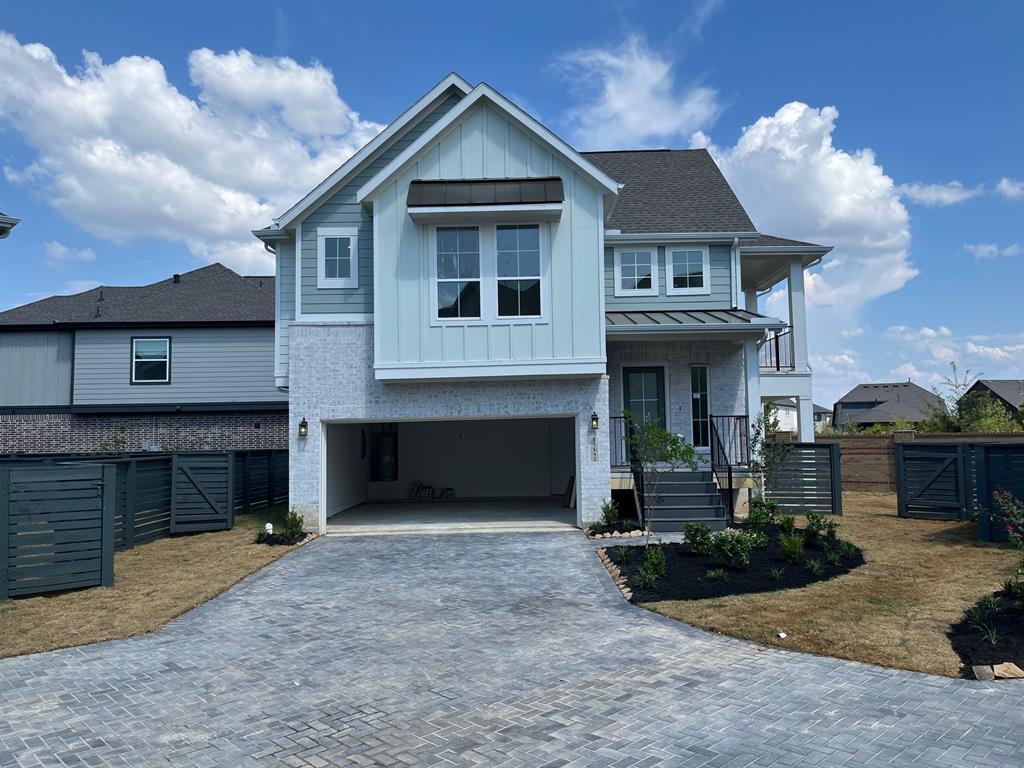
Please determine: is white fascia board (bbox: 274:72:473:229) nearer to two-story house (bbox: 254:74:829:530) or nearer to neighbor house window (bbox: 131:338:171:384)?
two-story house (bbox: 254:74:829:530)

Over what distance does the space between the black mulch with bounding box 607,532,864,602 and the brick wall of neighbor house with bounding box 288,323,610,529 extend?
3.82 meters

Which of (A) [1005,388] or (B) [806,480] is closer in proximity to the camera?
(B) [806,480]

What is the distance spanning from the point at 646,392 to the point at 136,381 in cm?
1724

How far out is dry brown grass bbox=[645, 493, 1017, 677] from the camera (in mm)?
6730

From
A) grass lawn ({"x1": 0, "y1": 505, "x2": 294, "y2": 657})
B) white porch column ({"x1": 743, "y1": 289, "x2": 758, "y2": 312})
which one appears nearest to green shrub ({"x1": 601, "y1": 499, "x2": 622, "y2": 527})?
grass lawn ({"x1": 0, "y1": 505, "x2": 294, "y2": 657})

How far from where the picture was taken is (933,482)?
49.4 feet

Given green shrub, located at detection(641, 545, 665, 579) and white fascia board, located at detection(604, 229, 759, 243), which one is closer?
green shrub, located at detection(641, 545, 665, 579)

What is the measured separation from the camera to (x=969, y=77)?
48.3 feet

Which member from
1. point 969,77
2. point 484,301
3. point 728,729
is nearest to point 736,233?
point 969,77

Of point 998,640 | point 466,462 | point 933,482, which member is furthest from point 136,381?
point 998,640

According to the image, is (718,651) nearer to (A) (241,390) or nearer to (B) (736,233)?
(B) (736,233)

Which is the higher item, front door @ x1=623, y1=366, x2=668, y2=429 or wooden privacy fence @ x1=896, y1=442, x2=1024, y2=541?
front door @ x1=623, y1=366, x2=668, y2=429

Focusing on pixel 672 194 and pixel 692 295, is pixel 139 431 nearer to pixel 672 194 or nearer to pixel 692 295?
pixel 692 295

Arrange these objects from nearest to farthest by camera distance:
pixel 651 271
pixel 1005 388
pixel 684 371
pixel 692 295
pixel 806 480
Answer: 1. pixel 806 480
2. pixel 684 371
3. pixel 692 295
4. pixel 651 271
5. pixel 1005 388
